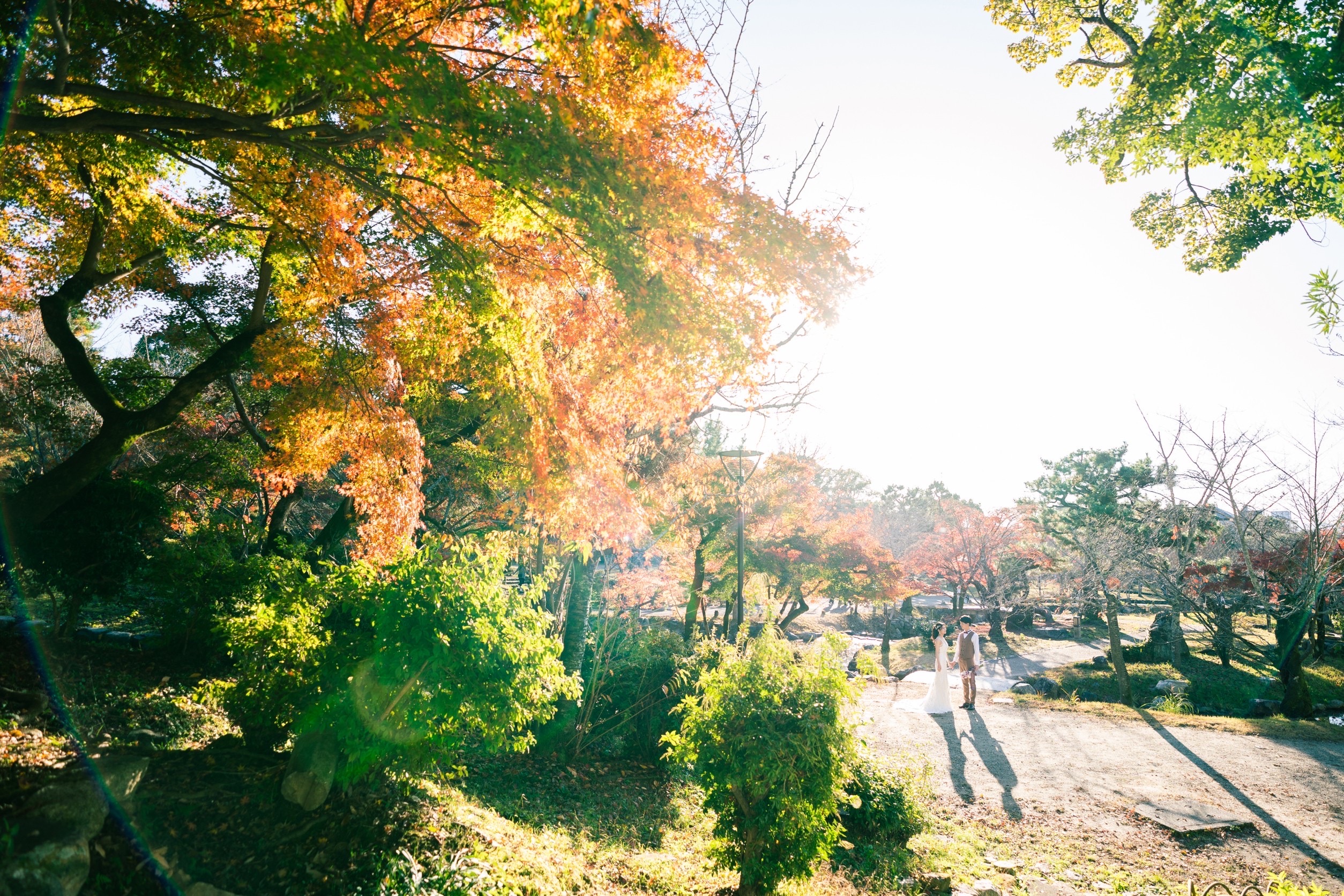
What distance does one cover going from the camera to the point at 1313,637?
1622 centimetres

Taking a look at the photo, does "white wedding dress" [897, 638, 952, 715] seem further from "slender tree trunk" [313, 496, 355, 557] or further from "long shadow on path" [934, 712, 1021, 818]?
"slender tree trunk" [313, 496, 355, 557]

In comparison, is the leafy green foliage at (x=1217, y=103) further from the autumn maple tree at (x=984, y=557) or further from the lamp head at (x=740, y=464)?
the autumn maple tree at (x=984, y=557)

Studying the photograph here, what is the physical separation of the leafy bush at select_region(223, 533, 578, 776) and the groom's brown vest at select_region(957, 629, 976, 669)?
1000cm

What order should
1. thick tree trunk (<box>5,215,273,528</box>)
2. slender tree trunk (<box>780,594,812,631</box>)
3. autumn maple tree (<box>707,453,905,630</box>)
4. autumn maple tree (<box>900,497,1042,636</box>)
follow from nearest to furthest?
thick tree trunk (<box>5,215,273,528</box>), autumn maple tree (<box>707,453,905,630</box>), slender tree trunk (<box>780,594,812,631</box>), autumn maple tree (<box>900,497,1042,636</box>)

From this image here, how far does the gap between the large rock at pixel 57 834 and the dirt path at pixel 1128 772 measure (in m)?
5.25

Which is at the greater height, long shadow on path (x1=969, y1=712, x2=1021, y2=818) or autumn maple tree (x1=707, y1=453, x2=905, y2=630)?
autumn maple tree (x1=707, y1=453, x2=905, y2=630)

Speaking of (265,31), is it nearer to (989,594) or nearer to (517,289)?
(517,289)

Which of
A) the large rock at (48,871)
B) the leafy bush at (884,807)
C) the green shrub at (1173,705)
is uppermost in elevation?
the large rock at (48,871)

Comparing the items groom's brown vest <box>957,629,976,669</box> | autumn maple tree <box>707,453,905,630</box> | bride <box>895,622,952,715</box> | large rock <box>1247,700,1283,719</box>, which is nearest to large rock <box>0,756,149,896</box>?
bride <box>895,622,952,715</box>

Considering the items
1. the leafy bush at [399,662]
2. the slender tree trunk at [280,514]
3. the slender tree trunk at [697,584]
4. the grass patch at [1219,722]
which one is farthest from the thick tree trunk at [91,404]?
the grass patch at [1219,722]

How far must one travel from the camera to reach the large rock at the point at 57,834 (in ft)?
9.60

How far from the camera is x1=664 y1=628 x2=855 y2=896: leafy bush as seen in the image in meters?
4.42

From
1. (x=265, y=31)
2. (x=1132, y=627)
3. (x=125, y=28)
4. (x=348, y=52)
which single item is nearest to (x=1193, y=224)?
(x=348, y=52)

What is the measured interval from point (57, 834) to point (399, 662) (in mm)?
1779
